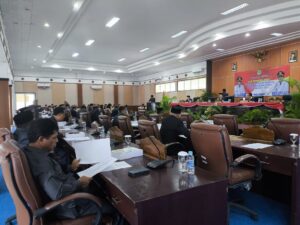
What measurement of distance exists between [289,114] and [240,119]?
1.11 m

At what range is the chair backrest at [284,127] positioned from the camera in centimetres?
289

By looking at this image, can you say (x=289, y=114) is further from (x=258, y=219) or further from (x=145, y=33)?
(x=145, y=33)

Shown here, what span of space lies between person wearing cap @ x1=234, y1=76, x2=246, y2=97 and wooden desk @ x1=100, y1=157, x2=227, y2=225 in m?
9.99

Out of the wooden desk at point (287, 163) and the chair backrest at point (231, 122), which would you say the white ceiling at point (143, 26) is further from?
the wooden desk at point (287, 163)

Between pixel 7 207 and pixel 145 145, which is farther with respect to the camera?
pixel 7 207

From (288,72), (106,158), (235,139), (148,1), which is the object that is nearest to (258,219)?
(235,139)

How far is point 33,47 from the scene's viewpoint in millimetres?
10117

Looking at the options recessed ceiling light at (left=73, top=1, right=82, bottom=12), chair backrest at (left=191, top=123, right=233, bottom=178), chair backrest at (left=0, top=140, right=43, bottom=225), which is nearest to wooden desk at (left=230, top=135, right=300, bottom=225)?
chair backrest at (left=191, top=123, right=233, bottom=178)

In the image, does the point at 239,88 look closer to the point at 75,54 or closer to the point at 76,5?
the point at 76,5

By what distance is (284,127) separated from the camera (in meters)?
3.01

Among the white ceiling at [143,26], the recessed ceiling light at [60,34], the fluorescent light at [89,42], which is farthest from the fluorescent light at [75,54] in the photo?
the recessed ceiling light at [60,34]

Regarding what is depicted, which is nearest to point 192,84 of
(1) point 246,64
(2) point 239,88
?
(2) point 239,88

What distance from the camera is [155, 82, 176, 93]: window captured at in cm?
1570

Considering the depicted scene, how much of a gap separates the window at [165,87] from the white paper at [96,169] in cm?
1384
